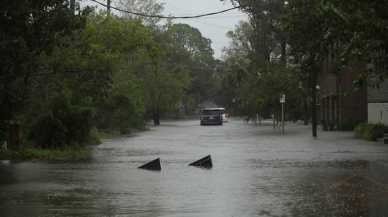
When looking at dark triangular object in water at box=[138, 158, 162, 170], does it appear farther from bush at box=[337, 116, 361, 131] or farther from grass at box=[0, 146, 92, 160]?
bush at box=[337, 116, 361, 131]

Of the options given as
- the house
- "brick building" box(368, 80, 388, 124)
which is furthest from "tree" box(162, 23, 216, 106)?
"brick building" box(368, 80, 388, 124)

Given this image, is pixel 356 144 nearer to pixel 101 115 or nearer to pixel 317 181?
pixel 317 181

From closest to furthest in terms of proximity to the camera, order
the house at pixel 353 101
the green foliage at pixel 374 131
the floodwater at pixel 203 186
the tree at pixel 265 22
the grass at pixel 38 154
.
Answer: the floodwater at pixel 203 186 → the grass at pixel 38 154 → the green foliage at pixel 374 131 → the house at pixel 353 101 → the tree at pixel 265 22

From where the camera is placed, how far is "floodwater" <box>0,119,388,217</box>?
348 inches

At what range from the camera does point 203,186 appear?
11.6 meters

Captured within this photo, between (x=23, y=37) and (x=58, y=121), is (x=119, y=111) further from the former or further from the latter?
(x=23, y=37)

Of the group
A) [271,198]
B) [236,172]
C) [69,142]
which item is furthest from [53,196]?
[69,142]

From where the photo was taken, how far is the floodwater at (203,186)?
8.85 m

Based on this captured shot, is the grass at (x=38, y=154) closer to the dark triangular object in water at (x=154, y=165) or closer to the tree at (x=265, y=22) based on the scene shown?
the dark triangular object in water at (x=154, y=165)

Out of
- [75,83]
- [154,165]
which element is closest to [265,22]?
[75,83]

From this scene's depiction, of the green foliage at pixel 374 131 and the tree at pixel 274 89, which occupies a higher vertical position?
the tree at pixel 274 89

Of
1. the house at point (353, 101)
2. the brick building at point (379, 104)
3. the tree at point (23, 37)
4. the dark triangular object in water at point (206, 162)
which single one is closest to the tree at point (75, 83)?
the tree at point (23, 37)

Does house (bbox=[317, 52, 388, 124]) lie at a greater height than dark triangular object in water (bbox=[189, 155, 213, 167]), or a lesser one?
greater

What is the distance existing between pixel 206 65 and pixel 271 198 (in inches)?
4199
